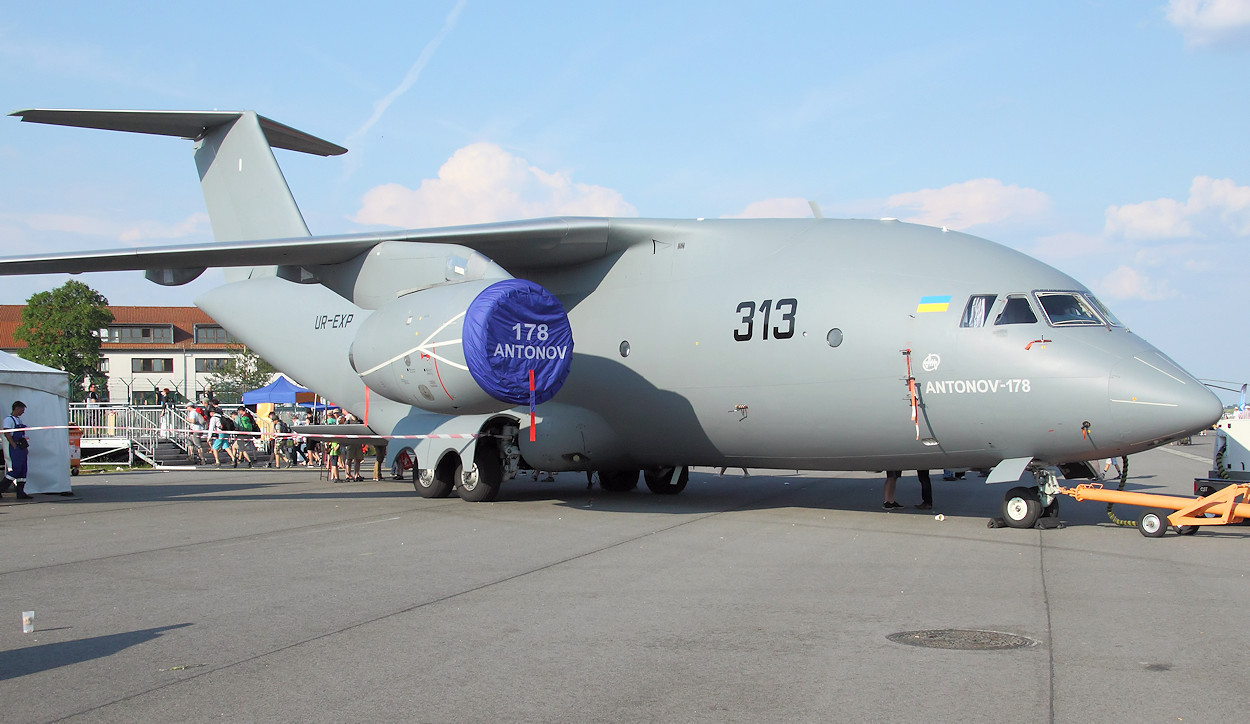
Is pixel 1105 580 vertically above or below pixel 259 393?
below

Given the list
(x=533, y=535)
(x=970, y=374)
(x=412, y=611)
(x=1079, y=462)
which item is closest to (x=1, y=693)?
(x=412, y=611)

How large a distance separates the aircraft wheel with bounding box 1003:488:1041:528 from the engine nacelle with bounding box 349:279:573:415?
5.64m

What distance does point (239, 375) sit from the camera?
79.4m

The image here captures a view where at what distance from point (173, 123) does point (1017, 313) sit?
1486cm

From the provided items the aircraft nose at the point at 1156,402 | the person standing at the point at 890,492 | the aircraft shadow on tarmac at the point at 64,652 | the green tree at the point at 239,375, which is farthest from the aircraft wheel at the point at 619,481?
the green tree at the point at 239,375

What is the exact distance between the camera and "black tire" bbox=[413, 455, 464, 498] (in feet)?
50.4

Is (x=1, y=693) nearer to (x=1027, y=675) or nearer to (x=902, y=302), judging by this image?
(x=1027, y=675)

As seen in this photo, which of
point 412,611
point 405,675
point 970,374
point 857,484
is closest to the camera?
point 405,675

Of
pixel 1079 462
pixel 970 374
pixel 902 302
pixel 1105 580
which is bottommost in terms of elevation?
pixel 1105 580

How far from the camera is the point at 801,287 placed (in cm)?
1228

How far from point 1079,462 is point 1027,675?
7.08 m

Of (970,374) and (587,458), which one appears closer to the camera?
(970,374)

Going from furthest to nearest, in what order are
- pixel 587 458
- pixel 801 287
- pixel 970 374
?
pixel 587 458, pixel 801 287, pixel 970 374

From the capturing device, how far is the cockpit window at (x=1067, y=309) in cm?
1100
